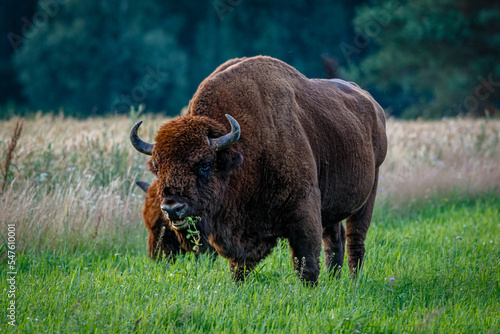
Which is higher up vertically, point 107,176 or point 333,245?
point 107,176

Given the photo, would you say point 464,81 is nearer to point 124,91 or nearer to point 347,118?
point 124,91

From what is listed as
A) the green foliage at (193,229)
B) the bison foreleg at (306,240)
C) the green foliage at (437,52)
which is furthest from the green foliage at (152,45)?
the green foliage at (193,229)

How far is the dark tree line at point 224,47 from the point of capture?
36.6 m

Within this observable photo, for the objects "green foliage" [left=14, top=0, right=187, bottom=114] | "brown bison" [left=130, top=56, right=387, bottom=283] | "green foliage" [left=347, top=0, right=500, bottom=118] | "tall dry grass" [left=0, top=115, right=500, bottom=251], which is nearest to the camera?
"brown bison" [left=130, top=56, right=387, bottom=283]

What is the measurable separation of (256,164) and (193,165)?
2.30 ft

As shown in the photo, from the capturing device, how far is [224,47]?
46781mm

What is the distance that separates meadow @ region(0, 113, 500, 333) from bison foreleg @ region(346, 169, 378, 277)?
234 mm

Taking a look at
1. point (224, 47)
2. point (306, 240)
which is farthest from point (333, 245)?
point (224, 47)

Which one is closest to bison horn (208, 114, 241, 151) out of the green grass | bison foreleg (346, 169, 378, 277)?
the green grass

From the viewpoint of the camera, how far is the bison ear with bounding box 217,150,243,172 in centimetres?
489

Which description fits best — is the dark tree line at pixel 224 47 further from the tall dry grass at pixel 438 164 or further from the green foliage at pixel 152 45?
the tall dry grass at pixel 438 164

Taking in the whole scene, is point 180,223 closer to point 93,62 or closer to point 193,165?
point 193,165

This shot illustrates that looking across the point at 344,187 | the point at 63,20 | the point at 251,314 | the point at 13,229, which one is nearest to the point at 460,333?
the point at 251,314

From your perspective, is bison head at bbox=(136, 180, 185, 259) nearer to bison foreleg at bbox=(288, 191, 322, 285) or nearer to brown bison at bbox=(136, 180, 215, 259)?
brown bison at bbox=(136, 180, 215, 259)
